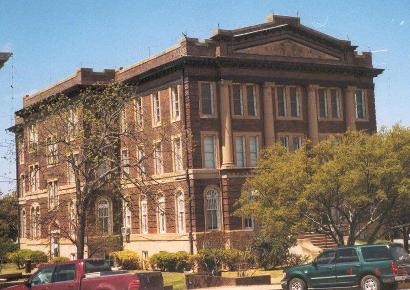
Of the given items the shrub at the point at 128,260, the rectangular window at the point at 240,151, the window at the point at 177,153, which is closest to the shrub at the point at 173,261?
the shrub at the point at 128,260

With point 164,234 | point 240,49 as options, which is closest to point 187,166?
point 164,234

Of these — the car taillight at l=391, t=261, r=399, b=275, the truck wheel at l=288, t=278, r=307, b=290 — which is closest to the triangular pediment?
the truck wheel at l=288, t=278, r=307, b=290

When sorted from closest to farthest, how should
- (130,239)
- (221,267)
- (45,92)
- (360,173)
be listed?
(360,173) < (221,267) < (130,239) < (45,92)

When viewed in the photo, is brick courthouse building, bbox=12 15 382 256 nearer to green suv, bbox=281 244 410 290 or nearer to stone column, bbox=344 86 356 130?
stone column, bbox=344 86 356 130

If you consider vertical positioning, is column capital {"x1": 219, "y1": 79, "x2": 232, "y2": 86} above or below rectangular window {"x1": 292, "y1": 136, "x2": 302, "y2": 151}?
above

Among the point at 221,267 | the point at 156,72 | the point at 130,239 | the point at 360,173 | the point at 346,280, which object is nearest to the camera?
the point at 346,280

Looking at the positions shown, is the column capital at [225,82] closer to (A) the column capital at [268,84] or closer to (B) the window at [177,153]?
(A) the column capital at [268,84]

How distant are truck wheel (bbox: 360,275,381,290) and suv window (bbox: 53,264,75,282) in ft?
33.7

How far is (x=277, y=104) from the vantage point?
5150 cm

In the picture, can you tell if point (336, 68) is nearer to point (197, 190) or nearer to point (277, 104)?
point (277, 104)

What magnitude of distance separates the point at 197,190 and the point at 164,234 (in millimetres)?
4648

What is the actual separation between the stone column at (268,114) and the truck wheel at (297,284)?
22.3m

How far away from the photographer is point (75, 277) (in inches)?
956

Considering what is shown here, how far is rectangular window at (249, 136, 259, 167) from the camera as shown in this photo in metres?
49.6
